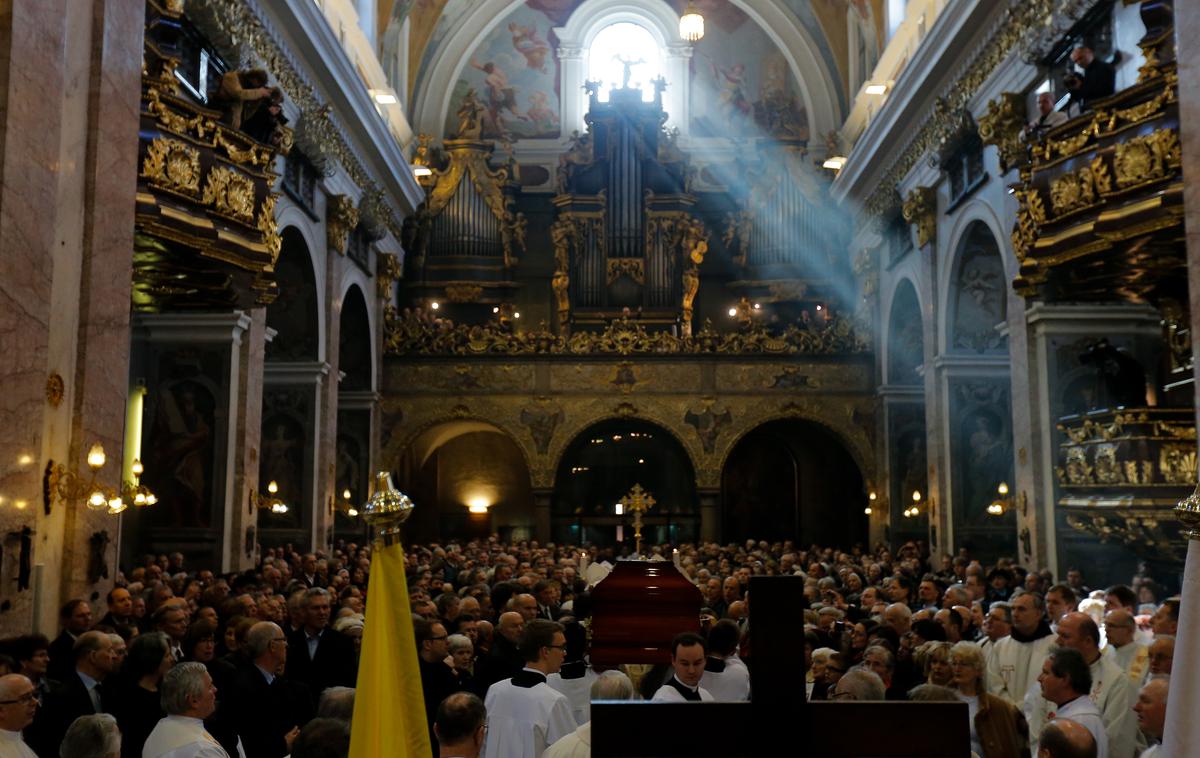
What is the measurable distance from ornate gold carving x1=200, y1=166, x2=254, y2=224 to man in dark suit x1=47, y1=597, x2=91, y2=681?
3.68 m

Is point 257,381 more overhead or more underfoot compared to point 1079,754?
more overhead

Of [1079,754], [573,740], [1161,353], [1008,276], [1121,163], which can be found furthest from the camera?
[1008,276]

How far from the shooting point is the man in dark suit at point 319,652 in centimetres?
744

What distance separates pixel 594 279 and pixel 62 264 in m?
19.7

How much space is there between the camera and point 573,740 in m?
4.72

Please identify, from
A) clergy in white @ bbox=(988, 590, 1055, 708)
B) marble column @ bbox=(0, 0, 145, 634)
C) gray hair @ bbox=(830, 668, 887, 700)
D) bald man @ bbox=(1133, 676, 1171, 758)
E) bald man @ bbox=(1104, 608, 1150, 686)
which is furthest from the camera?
marble column @ bbox=(0, 0, 145, 634)

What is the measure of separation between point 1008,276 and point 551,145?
55.4 ft

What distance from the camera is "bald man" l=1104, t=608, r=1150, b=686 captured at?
22.8 feet

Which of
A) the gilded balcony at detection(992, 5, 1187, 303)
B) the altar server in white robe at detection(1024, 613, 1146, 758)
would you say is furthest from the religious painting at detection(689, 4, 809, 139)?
the altar server in white robe at detection(1024, 613, 1146, 758)

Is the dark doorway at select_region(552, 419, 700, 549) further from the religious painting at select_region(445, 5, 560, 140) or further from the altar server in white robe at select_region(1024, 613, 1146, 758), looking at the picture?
the altar server in white robe at select_region(1024, 613, 1146, 758)

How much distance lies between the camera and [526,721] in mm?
5797

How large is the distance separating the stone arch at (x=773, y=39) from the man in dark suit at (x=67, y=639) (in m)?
23.0

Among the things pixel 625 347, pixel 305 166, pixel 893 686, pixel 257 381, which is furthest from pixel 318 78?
pixel 893 686

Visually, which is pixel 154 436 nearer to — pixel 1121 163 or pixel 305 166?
pixel 305 166
